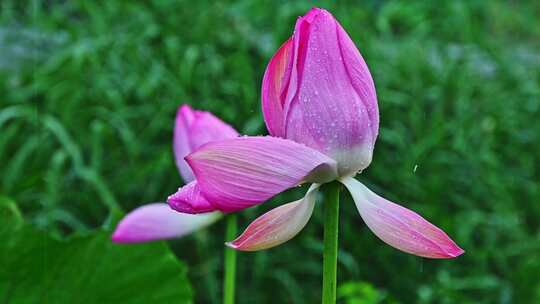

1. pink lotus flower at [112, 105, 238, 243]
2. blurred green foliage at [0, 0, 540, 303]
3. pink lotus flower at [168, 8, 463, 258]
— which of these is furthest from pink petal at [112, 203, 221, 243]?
blurred green foliage at [0, 0, 540, 303]

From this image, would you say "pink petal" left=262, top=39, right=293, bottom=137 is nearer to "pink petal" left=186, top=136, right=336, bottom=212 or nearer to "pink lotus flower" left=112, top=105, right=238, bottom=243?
"pink petal" left=186, top=136, right=336, bottom=212

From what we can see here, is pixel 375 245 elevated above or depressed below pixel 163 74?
below

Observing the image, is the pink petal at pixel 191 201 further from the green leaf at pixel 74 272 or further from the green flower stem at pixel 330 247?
the green leaf at pixel 74 272

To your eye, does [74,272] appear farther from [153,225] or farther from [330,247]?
[330,247]

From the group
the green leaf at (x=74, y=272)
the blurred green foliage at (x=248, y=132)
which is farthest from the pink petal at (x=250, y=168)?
the blurred green foliage at (x=248, y=132)

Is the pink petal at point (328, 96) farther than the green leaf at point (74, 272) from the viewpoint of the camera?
No

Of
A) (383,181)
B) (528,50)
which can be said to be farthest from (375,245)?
(528,50)

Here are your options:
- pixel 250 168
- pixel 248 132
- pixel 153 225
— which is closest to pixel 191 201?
pixel 250 168

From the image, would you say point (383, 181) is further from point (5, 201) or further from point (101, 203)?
point (5, 201)
